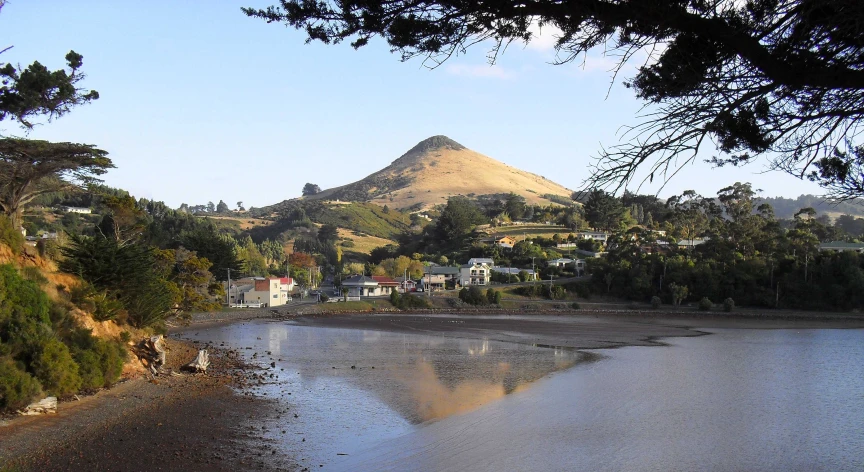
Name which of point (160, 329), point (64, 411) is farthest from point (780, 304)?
point (64, 411)

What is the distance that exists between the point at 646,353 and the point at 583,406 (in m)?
14.5

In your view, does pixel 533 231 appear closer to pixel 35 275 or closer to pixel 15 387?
pixel 35 275

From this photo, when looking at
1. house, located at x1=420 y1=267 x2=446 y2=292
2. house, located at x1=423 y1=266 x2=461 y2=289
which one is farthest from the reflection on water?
house, located at x1=423 y1=266 x2=461 y2=289

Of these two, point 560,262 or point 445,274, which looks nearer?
point 445,274

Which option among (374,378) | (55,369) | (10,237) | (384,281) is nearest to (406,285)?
(384,281)

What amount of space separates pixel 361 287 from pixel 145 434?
64.4 m

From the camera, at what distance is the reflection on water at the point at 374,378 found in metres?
15.3

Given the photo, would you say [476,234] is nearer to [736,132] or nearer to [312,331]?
[312,331]

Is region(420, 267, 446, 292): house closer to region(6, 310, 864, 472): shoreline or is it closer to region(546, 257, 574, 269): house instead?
region(546, 257, 574, 269): house

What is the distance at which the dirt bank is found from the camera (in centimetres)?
1093

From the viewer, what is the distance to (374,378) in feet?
75.9

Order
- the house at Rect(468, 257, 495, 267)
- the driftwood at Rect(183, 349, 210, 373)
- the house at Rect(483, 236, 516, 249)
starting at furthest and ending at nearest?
1. the house at Rect(483, 236, 516, 249)
2. the house at Rect(468, 257, 495, 267)
3. the driftwood at Rect(183, 349, 210, 373)

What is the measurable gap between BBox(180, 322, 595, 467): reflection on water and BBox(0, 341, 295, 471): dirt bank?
0.97 meters

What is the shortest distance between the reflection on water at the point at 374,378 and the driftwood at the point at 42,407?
425 centimetres
